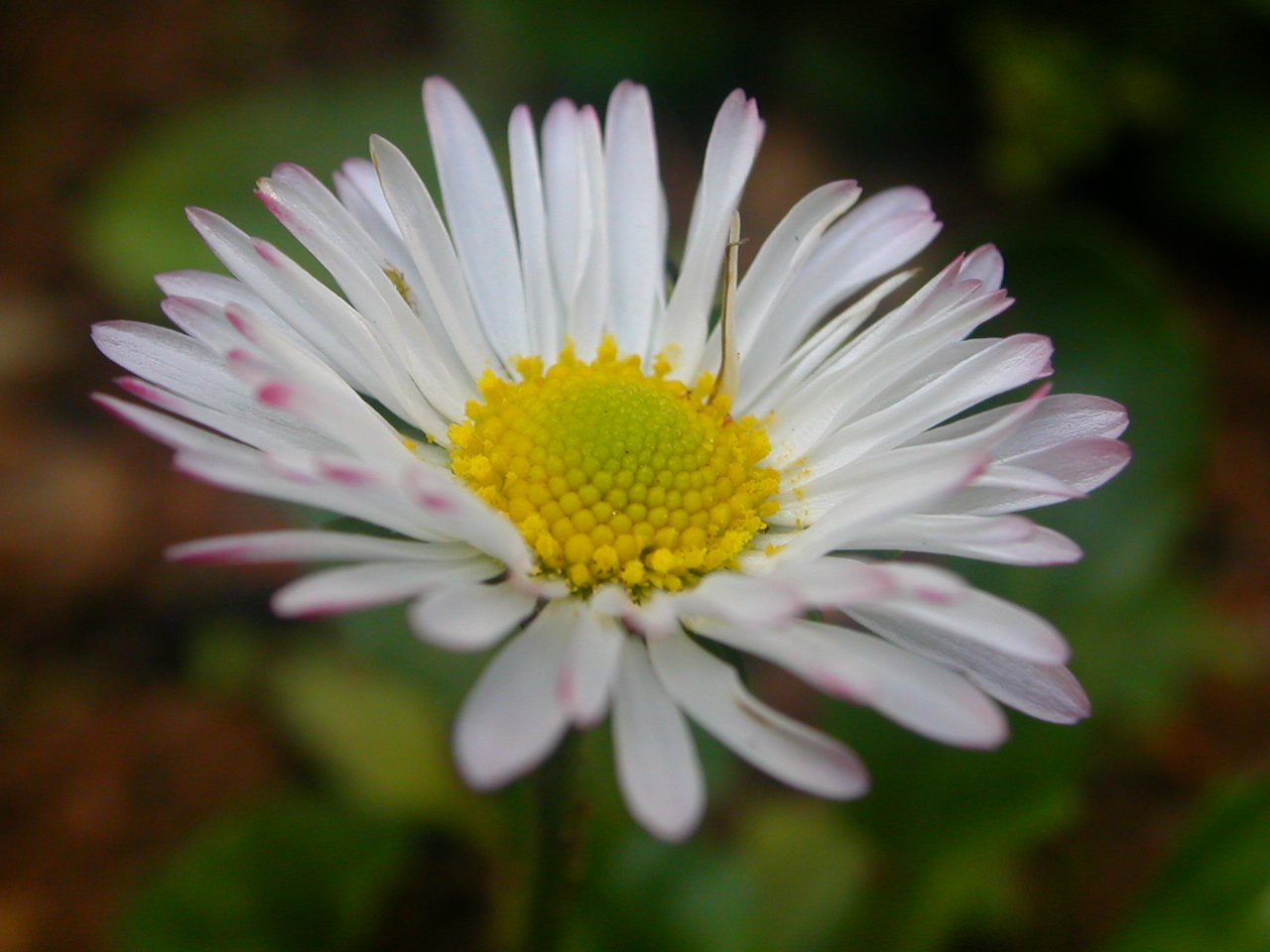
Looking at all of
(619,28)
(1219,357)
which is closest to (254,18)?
(619,28)

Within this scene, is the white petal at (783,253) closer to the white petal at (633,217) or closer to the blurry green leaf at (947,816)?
the white petal at (633,217)

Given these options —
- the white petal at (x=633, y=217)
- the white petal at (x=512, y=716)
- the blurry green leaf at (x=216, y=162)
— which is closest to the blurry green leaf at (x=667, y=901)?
the white petal at (x=633, y=217)

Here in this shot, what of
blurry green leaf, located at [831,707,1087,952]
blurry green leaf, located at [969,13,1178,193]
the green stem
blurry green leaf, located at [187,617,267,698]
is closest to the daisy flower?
the green stem

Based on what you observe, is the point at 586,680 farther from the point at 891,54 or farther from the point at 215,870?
the point at 891,54

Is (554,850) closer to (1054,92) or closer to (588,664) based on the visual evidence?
(588,664)

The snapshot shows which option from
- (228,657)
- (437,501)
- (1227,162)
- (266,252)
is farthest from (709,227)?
(1227,162)
